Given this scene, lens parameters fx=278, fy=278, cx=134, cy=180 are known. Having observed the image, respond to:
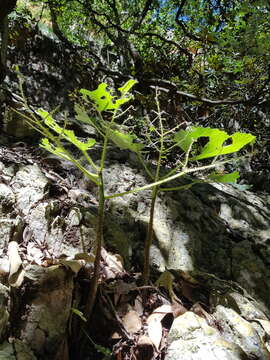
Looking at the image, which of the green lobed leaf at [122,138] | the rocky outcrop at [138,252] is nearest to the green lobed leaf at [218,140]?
the green lobed leaf at [122,138]

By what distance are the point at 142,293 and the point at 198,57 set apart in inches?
210

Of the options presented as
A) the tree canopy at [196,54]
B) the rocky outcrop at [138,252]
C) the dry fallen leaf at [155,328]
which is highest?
the tree canopy at [196,54]

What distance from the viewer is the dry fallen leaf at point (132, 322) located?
1.11 meters

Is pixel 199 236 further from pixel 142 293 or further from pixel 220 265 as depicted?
pixel 142 293

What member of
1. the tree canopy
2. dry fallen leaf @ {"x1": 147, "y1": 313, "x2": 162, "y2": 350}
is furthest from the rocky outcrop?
the tree canopy

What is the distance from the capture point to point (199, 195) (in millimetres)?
2451

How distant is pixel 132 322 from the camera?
3.72ft

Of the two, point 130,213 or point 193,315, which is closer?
point 193,315

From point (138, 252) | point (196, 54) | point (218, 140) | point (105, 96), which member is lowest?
point (138, 252)

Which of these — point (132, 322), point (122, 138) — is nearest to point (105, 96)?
point (122, 138)

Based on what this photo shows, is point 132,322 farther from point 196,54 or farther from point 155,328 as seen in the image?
point 196,54

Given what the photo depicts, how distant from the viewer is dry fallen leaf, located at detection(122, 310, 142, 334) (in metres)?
1.11

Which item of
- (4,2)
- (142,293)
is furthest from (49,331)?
(4,2)

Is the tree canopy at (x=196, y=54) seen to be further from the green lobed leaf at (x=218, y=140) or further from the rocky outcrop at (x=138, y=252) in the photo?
the green lobed leaf at (x=218, y=140)
